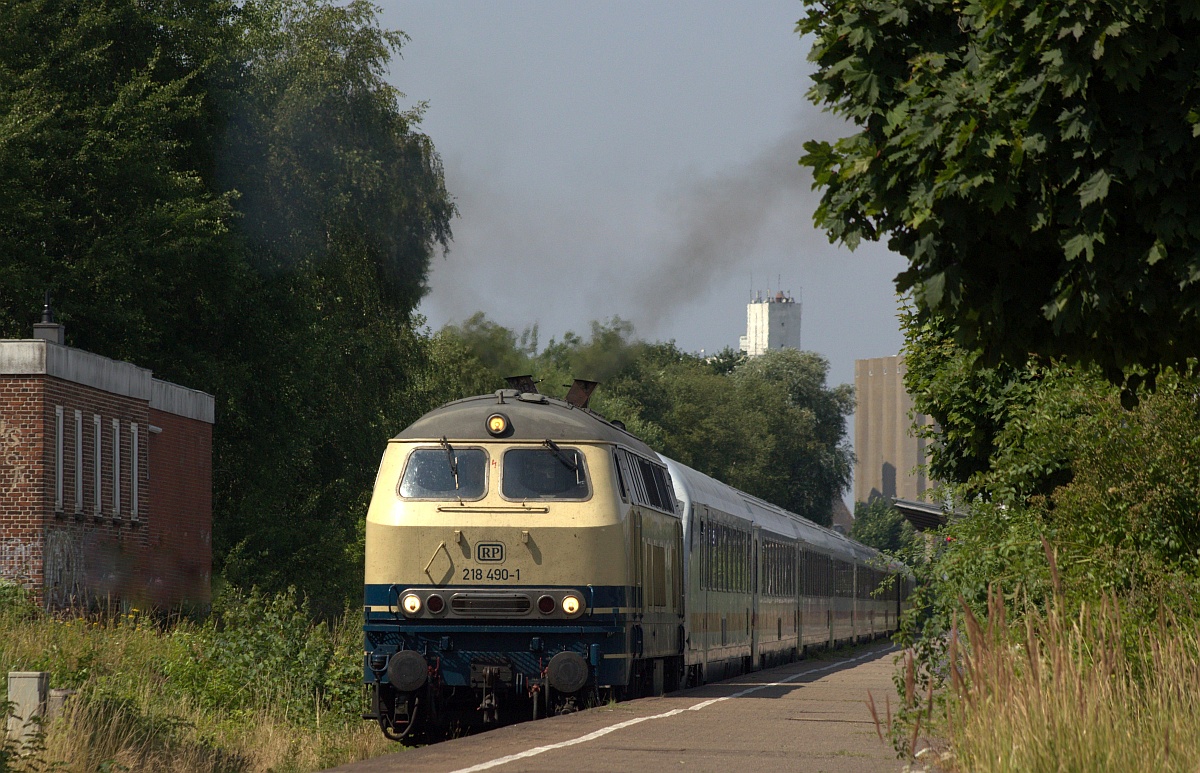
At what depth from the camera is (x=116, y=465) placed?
28516 mm

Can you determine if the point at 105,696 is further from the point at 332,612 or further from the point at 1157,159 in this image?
the point at 332,612

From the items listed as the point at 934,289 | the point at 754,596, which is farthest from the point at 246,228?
the point at 934,289

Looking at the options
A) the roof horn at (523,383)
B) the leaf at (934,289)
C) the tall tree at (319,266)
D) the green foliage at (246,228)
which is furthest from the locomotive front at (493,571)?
the tall tree at (319,266)

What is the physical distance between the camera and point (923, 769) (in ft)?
33.3

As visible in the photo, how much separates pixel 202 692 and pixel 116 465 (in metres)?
9.48

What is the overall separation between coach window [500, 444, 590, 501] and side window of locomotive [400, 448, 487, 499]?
0.82ft

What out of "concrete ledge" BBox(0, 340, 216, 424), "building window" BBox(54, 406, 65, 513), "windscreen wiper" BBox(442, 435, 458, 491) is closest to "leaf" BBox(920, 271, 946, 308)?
"windscreen wiper" BBox(442, 435, 458, 491)

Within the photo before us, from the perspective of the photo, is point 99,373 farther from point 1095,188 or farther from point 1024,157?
point 1095,188

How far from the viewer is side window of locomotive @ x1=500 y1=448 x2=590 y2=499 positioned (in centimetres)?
1633

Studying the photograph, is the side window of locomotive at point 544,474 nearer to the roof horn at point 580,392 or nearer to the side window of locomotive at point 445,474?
the side window of locomotive at point 445,474

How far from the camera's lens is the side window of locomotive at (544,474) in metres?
16.3

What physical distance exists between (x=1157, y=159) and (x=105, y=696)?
11948 mm

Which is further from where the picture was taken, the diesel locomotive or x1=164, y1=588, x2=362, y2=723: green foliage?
x1=164, y1=588, x2=362, y2=723: green foliage

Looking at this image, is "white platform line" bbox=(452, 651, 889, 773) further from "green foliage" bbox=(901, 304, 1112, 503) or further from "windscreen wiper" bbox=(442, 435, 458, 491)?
"green foliage" bbox=(901, 304, 1112, 503)
